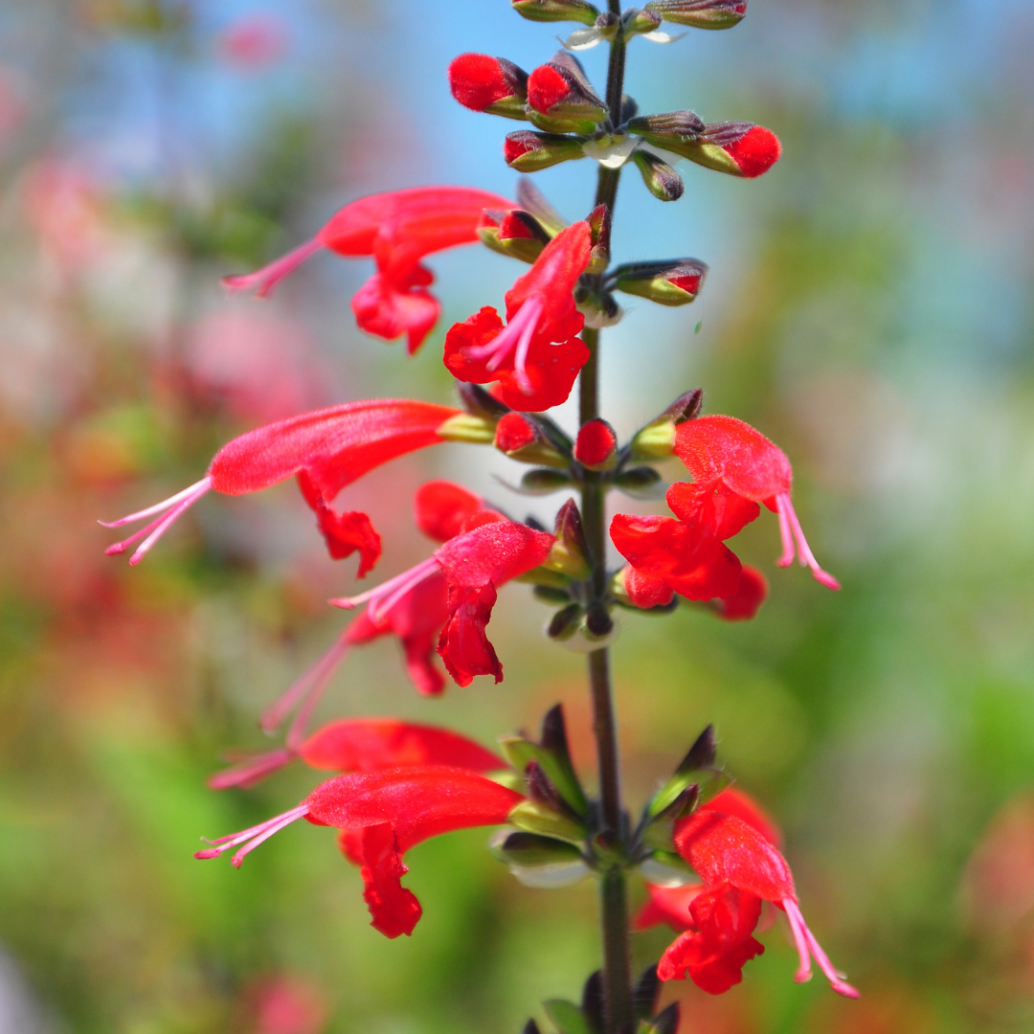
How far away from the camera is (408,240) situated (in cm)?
127

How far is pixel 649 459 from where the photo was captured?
1.19 meters

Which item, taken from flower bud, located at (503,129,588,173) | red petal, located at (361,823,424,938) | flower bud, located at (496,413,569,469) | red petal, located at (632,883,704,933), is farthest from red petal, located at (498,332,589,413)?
red petal, located at (632,883,704,933)

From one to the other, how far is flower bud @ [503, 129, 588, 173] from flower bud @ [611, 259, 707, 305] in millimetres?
135

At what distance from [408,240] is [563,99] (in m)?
0.30

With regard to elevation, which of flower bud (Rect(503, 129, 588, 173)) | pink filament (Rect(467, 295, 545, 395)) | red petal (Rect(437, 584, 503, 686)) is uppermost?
flower bud (Rect(503, 129, 588, 173))

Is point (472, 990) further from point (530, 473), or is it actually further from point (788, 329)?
point (788, 329)

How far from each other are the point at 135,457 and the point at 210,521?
0.27m

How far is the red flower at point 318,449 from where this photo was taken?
1.25 meters

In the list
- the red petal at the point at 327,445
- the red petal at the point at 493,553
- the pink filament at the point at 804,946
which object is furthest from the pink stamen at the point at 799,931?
the red petal at the point at 327,445

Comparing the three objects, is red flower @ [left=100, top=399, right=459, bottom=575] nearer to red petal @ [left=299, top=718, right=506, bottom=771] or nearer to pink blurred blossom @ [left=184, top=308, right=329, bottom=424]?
red petal @ [left=299, top=718, right=506, bottom=771]

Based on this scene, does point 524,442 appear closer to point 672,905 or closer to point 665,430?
point 665,430

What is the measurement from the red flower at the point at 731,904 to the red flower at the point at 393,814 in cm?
25

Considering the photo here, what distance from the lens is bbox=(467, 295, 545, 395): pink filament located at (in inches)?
37.9

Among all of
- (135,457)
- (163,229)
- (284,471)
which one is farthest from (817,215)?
(284,471)
